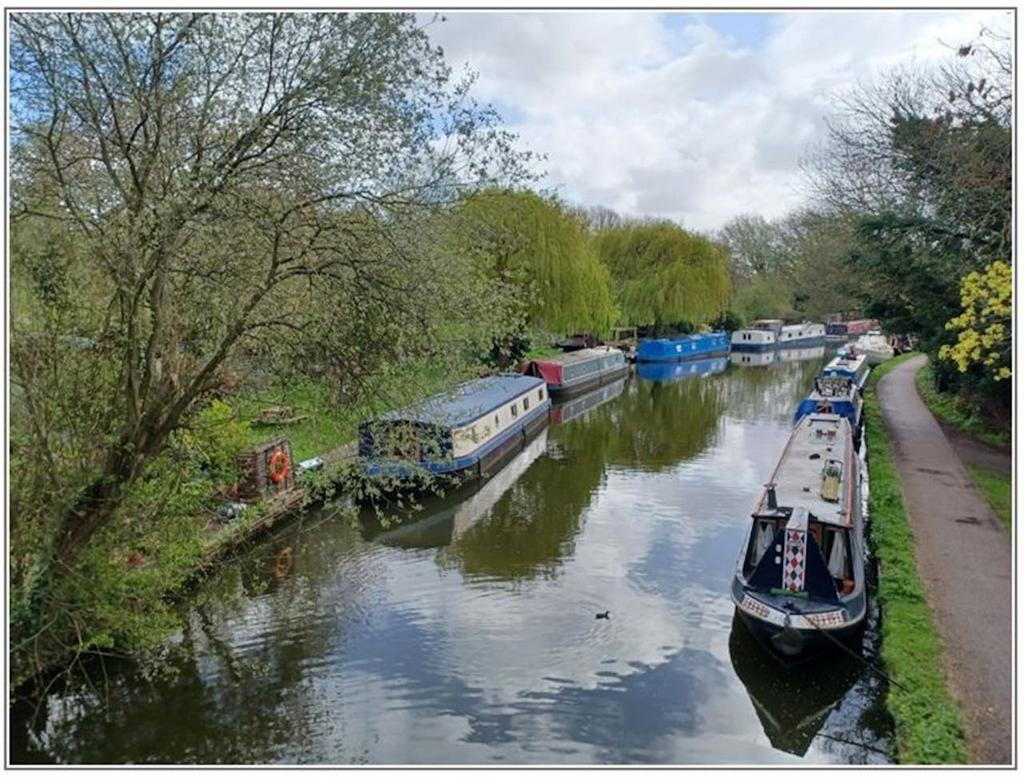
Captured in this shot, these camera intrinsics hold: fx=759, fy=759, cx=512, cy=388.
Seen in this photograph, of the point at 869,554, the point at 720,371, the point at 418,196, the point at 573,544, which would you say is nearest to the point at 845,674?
the point at 869,554

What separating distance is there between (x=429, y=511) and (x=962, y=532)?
27.7 feet

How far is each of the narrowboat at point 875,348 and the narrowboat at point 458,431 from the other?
2334 centimetres

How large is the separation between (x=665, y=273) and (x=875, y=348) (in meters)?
12.2

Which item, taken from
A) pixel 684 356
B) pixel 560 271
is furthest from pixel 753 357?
pixel 560 271

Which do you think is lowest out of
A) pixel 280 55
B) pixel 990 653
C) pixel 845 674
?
pixel 845 674

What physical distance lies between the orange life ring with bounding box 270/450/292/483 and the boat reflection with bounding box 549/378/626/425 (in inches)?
462

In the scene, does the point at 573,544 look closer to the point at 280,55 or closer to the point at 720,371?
the point at 280,55

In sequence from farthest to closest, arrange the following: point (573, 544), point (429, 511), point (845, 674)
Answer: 1. point (429, 511)
2. point (573, 544)
3. point (845, 674)

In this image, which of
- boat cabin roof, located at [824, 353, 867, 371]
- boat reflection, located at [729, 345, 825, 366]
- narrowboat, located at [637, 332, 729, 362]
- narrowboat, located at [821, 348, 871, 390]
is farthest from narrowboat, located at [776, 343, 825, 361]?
boat cabin roof, located at [824, 353, 867, 371]

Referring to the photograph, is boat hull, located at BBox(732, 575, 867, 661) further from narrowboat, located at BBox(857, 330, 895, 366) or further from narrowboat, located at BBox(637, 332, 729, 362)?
narrowboat, located at BBox(857, 330, 895, 366)

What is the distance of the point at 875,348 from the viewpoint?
133 feet

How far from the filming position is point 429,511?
1380cm

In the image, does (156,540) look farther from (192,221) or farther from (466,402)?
(466,402)

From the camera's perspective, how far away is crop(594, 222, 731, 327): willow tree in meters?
39.2
